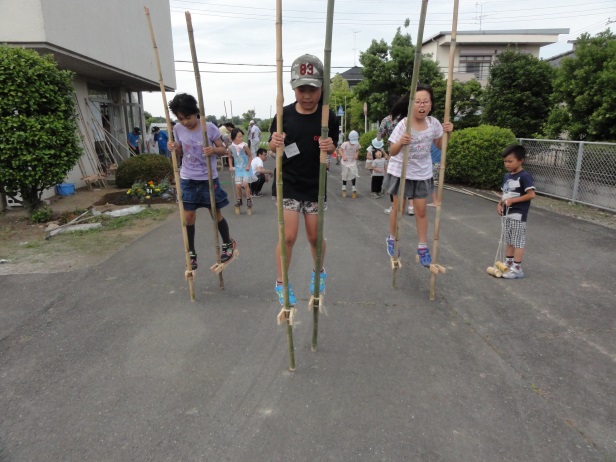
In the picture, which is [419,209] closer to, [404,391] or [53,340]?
[404,391]

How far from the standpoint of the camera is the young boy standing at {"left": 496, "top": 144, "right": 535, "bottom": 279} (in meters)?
4.97

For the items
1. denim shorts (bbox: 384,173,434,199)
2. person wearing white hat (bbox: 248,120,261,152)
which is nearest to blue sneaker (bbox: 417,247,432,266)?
denim shorts (bbox: 384,173,434,199)

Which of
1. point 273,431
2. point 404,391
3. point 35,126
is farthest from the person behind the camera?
point 35,126

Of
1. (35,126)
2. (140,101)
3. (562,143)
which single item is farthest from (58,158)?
(140,101)

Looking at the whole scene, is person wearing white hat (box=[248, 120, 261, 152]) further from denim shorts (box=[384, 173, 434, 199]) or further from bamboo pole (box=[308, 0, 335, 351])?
bamboo pole (box=[308, 0, 335, 351])

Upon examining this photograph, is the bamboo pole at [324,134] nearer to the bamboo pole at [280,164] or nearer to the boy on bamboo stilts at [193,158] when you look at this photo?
the bamboo pole at [280,164]

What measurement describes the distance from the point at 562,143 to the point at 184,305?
9044mm

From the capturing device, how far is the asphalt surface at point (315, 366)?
8.12ft

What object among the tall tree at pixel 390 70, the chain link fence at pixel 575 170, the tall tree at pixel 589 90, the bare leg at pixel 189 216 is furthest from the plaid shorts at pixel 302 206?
the tall tree at pixel 390 70

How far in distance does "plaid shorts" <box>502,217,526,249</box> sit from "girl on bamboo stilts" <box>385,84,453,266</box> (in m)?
1.11

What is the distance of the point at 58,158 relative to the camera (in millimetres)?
8102

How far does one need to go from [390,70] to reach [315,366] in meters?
21.2

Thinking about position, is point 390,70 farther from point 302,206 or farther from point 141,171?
point 302,206

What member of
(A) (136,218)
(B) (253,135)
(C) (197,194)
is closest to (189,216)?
(C) (197,194)
